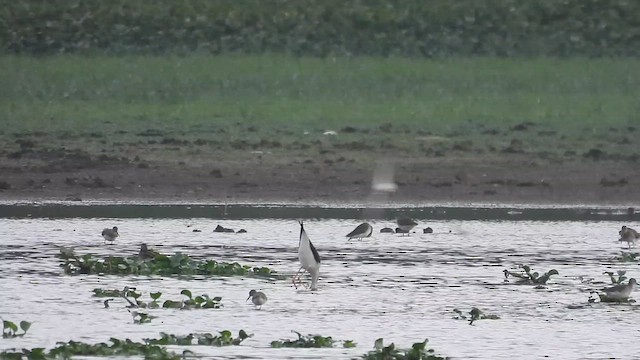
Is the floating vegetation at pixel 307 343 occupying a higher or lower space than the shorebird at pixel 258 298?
lower

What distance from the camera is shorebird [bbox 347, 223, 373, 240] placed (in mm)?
18672

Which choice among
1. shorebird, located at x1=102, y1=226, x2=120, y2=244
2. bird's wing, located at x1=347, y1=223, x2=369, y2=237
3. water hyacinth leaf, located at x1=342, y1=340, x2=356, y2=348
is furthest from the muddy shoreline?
water hyacinth leaf, located at x1=342, y1=340, x2=356, y2=348

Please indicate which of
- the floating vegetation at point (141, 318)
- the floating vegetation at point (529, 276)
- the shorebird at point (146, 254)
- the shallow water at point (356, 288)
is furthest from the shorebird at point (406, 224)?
the floating vegetation at point (141, 318)

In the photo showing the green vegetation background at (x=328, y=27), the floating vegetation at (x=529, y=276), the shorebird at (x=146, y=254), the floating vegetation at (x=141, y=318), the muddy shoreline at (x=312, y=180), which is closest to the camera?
the floating vegetation at (x=141, y=318)

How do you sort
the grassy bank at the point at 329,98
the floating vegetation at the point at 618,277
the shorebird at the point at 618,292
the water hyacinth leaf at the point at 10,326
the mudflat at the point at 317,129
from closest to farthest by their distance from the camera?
the water hyacinth leaf at the point at 10,326, the shorebird at the point at 618,292, the floating vegetation at the point at 618,277, the mudflat at the point at 317,129, the grassy bank at the point at 329,98

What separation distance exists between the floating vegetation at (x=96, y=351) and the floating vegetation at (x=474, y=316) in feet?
9.04

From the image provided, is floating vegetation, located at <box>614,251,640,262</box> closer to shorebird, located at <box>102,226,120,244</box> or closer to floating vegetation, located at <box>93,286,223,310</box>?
floating vegetation, located at <box>93,286,223,310</box>

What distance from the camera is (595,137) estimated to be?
88.4 feet

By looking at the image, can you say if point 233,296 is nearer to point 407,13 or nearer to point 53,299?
point 53,299

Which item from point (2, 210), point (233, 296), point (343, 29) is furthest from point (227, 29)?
point (233, 296)

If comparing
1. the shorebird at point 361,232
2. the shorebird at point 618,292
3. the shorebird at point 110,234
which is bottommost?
the shorebird at point 618,292

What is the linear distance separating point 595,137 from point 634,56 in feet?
23.0

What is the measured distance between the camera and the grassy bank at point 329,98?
2719cm

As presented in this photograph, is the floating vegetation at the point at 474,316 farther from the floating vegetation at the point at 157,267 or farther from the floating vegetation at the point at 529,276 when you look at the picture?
the floating vegetation at the point at 157,267
